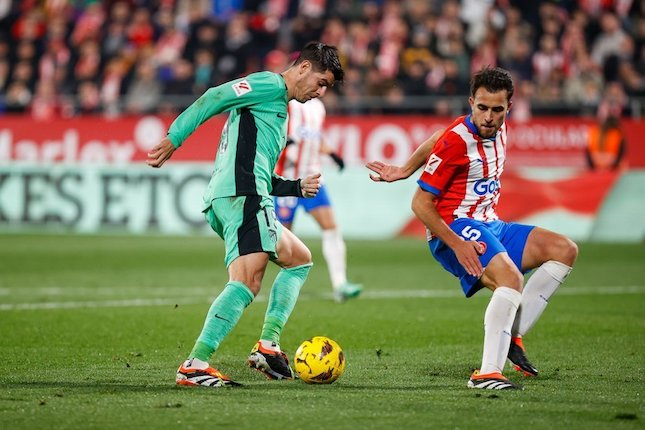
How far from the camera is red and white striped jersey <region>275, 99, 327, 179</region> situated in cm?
1270

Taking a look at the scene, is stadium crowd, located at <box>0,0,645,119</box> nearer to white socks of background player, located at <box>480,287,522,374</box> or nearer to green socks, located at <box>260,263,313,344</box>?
green socks, located at <box>260,263,313,344</box>

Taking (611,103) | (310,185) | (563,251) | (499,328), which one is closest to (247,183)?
(310,185)

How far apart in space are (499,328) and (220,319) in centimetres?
168

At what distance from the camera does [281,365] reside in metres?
7.43

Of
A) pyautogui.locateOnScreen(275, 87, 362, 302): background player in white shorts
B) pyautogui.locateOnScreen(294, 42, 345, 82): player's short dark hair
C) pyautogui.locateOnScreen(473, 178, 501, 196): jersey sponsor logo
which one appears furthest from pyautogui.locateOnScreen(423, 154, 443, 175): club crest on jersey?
pyautogui.locateOnScreen(275, 87, 362, 302): background player in white shorts

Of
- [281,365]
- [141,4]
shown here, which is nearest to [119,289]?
[281,365]

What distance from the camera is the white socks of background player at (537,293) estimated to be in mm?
7766

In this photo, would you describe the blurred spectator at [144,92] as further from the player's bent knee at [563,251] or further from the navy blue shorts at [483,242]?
the player's bent knee at [563,251]

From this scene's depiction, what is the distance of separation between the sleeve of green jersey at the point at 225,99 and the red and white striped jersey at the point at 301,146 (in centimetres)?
545

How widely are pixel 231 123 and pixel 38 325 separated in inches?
A: 154

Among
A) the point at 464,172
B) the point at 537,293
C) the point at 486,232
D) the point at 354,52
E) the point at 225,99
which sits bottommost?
the point at 537,293

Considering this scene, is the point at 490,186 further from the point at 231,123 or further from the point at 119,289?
the point at 119,289

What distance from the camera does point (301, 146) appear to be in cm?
1271

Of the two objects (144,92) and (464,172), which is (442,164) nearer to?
(464,172)
